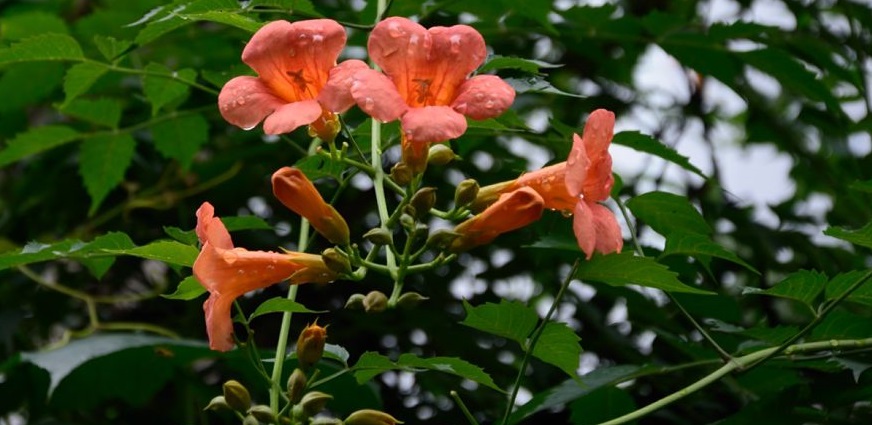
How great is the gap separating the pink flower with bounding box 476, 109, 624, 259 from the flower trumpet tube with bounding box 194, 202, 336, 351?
0.47 m

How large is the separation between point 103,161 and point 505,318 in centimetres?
178

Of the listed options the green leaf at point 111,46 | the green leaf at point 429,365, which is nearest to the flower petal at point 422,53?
the green leaf at point 429,365

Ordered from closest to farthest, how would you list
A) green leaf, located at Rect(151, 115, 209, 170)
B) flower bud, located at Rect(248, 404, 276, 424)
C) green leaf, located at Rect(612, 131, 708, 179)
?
flower bud, located at Rect(248, 404, 276, 424), green leaf, located at Rect(612, 131, 708, 179), green leaf, located at Rect(151, 115, 209, 170)

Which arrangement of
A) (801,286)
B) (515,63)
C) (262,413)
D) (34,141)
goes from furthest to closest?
1. (34,141)
2. (801,286)
3. (515,63)
4. (262,413)

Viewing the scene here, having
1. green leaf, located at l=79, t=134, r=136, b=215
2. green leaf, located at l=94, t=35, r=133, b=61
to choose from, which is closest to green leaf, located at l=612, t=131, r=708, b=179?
green leaf, located at l=94, t=35, r=133, b=61

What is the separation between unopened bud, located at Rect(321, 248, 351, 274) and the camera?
6.16 feet

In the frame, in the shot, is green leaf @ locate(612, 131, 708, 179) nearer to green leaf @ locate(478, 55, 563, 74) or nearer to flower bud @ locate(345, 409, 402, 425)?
green leaf @ locate(478, 55, 563, 74)

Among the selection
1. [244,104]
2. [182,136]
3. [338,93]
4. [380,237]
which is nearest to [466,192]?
[380,237]

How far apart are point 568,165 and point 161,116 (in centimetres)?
191

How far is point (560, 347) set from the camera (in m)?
2.01

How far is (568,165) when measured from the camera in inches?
70.7

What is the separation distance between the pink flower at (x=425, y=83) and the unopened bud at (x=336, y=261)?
0.22 meters

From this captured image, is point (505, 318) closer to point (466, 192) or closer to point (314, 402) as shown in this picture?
point (466, 192)

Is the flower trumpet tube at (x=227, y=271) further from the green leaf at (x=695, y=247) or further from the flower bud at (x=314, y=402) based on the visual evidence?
the green leaf at (x=695, y=247)
